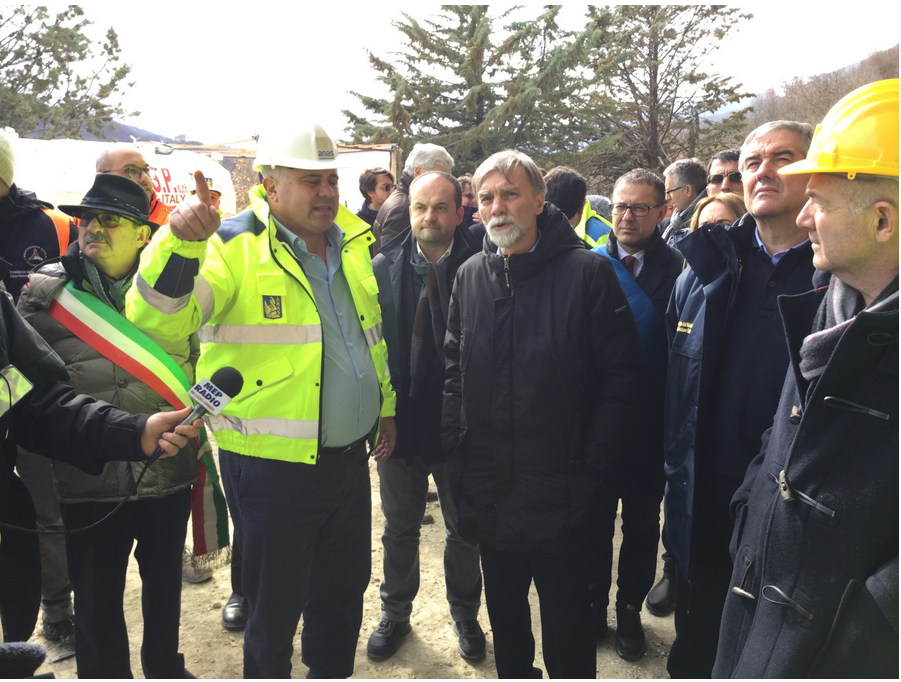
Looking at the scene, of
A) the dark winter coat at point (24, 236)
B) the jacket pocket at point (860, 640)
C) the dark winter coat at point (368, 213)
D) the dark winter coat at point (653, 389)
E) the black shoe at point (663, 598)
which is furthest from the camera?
the dark winter coat at point (368, 213)

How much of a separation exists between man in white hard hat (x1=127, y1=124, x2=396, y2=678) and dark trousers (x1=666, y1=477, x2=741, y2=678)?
1438mm

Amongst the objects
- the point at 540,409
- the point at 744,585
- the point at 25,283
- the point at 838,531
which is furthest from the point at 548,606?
the point at 25,283

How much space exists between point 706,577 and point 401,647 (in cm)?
169

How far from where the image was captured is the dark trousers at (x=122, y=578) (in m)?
2.49

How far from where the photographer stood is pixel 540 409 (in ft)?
7.89

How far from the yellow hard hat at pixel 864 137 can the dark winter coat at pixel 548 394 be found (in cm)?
98

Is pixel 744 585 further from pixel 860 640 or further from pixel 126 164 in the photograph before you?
pixel 126 164

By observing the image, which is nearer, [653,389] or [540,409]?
[540,409]

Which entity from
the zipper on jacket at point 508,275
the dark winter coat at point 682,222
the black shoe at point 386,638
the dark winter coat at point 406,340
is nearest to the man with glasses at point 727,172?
the dark winter coat at point 682,222

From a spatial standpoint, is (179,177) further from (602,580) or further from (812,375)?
(812,375)

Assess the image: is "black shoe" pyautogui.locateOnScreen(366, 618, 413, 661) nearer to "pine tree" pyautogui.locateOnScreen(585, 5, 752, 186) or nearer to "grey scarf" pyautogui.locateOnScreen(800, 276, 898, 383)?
"grey scarf" pyautogui.locateOnScreen(800, 276, 898, 383)

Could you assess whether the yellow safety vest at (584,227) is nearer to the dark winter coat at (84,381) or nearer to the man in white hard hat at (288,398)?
the man in white hard hat at (288,398)

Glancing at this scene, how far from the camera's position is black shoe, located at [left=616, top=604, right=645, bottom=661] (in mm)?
3168

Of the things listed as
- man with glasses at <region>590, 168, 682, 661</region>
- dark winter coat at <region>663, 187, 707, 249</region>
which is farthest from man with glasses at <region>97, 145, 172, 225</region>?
dark winter coat at <region>663, 187, 707, 249</region>
